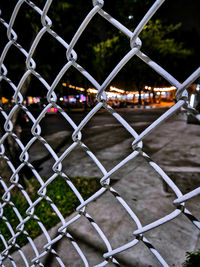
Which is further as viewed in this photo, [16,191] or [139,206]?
[16,191]

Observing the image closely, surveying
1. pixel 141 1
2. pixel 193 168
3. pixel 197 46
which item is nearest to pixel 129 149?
pixel 193 168

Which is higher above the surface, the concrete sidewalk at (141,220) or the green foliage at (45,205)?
the green foliage at (45,205)

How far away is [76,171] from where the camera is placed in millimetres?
4188

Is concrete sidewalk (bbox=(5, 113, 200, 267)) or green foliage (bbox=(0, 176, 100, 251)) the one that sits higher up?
green foliage (bbox=(0, 176, 100, 251))

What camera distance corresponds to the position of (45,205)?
2969mm

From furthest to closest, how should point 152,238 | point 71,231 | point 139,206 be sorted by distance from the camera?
point 139,206
point 71,231
point 152,238

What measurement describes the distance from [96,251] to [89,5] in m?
3.60

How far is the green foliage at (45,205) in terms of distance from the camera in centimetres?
244

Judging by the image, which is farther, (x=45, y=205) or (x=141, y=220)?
(x=45, y=205)

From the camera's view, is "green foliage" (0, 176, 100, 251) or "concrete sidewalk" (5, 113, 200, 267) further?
"green foliage" (0, 176, 100, 251)

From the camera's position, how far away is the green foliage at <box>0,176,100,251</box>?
244cm

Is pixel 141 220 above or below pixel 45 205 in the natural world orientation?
below

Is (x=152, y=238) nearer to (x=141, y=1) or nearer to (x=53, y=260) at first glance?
(x=53, y=260)

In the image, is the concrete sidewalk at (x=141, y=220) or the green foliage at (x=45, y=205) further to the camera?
the green foliage at (x=45, y=205)
